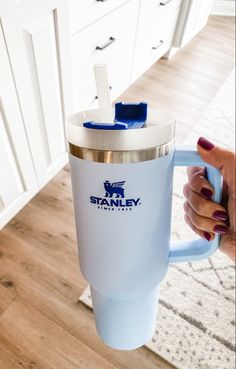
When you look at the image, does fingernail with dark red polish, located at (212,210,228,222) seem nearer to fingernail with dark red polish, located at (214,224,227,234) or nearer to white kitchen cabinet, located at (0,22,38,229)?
fingernail with dark red polish, located at (214,224,227,234)

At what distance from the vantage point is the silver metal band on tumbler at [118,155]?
42 cm

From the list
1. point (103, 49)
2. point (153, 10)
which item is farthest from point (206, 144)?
point (153, 10)

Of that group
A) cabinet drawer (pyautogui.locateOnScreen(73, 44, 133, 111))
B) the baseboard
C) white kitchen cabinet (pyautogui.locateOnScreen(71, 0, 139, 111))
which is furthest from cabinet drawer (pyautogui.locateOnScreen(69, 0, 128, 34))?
the baseboard

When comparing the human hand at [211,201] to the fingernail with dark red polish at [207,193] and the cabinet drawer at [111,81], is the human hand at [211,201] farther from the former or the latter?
the cabinet drawer at [111,81]

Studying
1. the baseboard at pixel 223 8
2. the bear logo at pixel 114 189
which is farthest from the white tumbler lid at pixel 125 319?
the baseboard at pixel 223 8

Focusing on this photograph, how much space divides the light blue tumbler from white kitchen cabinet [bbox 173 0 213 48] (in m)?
1.78

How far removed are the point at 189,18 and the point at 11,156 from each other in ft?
5.34

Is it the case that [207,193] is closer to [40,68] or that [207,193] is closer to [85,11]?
[40,68]

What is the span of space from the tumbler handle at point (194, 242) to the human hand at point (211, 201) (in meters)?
0.01

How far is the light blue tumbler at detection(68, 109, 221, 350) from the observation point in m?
0.42

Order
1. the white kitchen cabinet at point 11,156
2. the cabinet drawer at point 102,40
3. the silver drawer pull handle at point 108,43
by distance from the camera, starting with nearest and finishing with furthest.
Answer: the white kitchen cabinet at point 11,156 → the cabinet drawer at point 102,40 → the silver drawer pull handle at point 108,43

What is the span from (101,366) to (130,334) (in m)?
0.17

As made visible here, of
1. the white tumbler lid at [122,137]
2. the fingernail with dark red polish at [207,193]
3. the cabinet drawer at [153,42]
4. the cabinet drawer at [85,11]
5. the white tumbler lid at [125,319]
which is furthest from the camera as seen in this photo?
the cabinet drawer at [153,42]

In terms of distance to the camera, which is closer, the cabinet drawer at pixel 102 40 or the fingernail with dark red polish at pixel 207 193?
the fingernail with dark red polish at pixel 207 193
